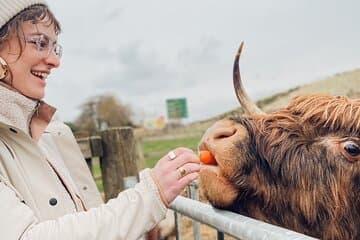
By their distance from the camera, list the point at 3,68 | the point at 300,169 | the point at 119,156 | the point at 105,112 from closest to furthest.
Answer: the point at 3,68 → the point at 300,169 → the point at 119,156 → the point at 105,112

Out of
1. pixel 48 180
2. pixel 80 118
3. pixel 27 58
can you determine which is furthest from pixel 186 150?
pixel 80 118

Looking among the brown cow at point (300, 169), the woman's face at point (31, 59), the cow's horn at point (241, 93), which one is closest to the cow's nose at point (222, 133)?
the brown cow at point (300, 169)

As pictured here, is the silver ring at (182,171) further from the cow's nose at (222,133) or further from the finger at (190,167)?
the cow's nose at (222,133)

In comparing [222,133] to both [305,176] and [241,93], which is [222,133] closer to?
[305,176]

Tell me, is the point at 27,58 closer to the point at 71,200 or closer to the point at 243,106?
the point at 71,200

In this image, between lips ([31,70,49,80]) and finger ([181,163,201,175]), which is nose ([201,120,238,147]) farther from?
lips ([31,70,49,80])

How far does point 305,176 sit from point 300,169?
0.11 feet

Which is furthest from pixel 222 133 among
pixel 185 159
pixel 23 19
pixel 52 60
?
pixel 23 19

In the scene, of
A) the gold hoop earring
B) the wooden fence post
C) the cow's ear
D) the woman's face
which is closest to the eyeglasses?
the woman's face

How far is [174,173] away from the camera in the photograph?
4.90ft

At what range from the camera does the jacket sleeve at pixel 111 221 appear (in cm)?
138

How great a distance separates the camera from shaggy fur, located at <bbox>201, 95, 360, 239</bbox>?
1.80 metres

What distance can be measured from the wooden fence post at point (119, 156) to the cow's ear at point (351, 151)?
1.71 m

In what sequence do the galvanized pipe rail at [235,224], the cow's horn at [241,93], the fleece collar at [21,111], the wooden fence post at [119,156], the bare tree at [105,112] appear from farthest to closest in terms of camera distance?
the bare tree at [105,112], the wooden fence post at [119,156], the cow's horn at [241,93], the fleece collar at [21,111], the galvanized pipe rail at [235,224]
